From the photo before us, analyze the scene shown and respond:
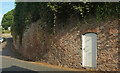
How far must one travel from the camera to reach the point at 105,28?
23.3 ft

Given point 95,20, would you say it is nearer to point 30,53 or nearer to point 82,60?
point 82,60

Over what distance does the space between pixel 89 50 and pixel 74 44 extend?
3.74 ft

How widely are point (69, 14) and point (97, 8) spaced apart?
84.1 inches

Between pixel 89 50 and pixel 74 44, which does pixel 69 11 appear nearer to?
pixel 74 44

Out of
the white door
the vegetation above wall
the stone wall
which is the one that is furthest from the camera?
the white door

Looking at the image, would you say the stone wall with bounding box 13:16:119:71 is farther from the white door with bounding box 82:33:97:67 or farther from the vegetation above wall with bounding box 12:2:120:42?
the vegetation above wall with bounding box 12:2:120:42

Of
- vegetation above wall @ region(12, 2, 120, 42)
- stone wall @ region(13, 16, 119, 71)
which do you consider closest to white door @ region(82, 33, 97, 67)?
stone wall @ region(13, 16, 119, 71)

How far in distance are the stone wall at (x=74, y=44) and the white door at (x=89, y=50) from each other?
27cm

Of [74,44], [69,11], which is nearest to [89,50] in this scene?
[74,44]

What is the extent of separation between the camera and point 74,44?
8.37 m

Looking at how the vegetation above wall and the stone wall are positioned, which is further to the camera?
the vegetation above wall

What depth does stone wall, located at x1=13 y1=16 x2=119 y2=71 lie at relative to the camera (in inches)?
270

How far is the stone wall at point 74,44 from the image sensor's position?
6.85 metres

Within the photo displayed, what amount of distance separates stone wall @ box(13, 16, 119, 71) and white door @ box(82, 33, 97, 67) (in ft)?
0.90
